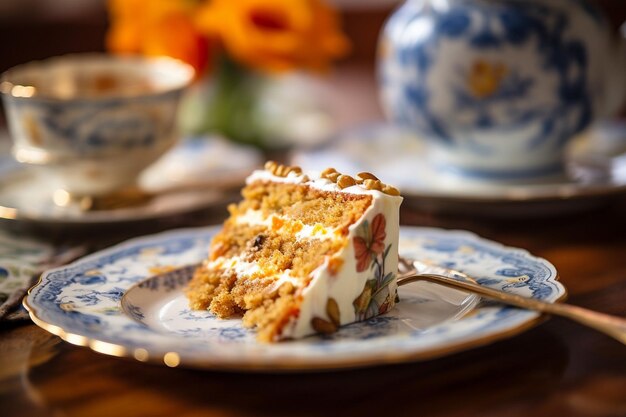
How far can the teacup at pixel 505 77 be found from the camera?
4.46ft

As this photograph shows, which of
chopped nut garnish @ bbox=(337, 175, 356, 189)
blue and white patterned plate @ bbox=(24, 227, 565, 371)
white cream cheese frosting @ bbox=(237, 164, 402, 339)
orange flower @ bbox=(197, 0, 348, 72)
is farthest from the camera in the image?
orange flower @ bbox=(197, 0, 348, 72)

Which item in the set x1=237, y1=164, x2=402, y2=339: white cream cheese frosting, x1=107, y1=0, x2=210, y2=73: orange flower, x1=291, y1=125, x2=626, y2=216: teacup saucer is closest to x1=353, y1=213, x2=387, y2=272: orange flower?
x1=237, y1=164, x2=402, y2=339: white cream cheese frosting

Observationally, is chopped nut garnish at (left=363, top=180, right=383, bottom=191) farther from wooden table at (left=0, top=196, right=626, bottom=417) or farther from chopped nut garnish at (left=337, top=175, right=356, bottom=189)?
wooden table at (left=0, top=196, right=626, bottom=417)

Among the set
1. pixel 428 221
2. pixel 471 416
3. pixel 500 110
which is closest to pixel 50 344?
pixel 471 416

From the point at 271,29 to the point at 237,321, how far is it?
3.15 feet

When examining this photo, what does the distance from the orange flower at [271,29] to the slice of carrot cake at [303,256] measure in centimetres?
70

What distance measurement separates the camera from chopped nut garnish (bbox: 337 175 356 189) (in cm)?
94

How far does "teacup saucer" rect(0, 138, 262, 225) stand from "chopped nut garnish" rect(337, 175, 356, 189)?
1.45 ft

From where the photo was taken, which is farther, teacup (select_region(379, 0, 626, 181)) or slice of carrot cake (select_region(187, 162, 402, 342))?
teacup (select_region(379, 0, 626, 181))

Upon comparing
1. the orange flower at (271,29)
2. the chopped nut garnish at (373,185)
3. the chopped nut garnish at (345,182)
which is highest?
the orange flower at (271,29)

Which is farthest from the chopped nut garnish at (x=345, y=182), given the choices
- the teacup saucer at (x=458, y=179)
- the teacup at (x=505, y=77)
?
the teacup at (x=505, y=77)

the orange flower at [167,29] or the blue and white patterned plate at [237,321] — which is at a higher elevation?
the orange flower at [167,29]

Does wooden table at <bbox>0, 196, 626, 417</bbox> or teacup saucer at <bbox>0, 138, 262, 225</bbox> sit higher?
wooden table at <bbox>0, 196, 626, 417</bbox>

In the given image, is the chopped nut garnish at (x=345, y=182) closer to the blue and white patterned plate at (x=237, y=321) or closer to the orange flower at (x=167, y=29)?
the blue and white patterned plate at (x=237, y=321)
